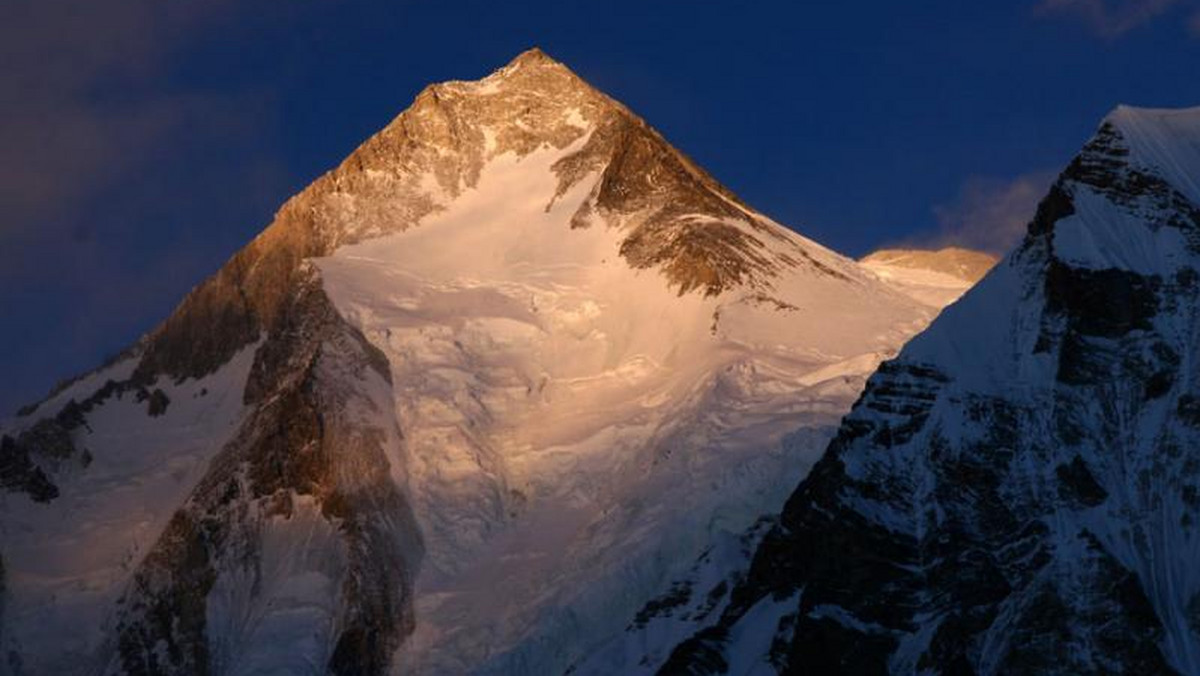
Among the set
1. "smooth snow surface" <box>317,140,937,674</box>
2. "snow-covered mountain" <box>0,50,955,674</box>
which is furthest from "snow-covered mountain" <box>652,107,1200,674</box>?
"snow-covered mountain" <box>0,50,955,674</box>

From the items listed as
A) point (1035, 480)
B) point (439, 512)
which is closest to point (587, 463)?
point (439, 512)

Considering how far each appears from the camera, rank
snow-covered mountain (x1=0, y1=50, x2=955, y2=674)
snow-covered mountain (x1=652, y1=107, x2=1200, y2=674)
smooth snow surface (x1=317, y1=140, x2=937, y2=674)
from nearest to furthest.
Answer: snow-covered mountain (x1=652, y1=107, x2=1200, y2=674) → smooth snow surface (x1=317, y1=140, x2=937, y2=674) → snow-covered mountain (x1=0, y1=50, x2=955, y2=674)

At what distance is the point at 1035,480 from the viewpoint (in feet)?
A: 471

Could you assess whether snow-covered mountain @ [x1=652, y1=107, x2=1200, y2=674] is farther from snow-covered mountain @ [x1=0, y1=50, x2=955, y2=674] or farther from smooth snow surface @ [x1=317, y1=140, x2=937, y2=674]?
snow-covered mountain @ [x1=0, y1=50, x2=955, y2=674]

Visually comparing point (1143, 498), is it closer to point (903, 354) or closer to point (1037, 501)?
point (1037, 501)

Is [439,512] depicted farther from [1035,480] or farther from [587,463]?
[1035,480]

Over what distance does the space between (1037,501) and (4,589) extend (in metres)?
68.0

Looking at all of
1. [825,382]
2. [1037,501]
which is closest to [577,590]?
[825,382]

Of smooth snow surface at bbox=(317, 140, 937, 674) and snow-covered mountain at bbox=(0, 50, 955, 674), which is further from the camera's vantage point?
snow-covered mountain at bbox=(0, 50, 955, 674)

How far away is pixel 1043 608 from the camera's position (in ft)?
452

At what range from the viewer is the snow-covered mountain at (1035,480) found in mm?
137875

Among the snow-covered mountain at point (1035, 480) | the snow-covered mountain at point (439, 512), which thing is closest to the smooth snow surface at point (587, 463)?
the snow-covered mountain at point (439, 512)

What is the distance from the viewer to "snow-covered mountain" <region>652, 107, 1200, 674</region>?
452 ft

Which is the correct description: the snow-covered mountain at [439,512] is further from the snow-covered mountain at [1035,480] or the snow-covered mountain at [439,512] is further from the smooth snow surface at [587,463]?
the snow-covered mountain at [1035,480]
